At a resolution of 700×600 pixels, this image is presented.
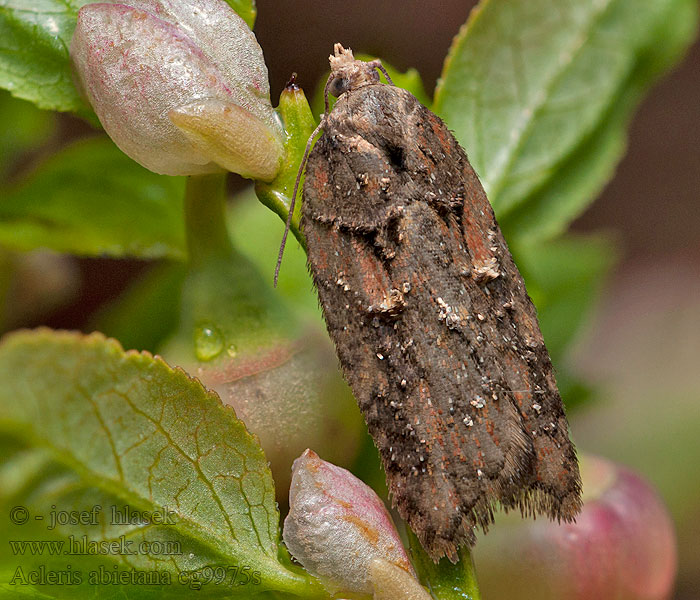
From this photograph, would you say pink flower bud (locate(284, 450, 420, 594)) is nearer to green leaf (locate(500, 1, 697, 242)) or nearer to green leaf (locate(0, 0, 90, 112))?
green leaf (locate(0, 0, 90, 112))

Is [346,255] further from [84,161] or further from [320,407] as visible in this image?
[84,161]

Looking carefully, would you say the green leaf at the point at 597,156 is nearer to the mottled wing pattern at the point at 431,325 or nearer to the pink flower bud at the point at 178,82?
the mottled wing pattern at the point at 431,325

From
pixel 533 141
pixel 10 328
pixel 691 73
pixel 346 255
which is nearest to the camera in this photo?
pixel 346 255

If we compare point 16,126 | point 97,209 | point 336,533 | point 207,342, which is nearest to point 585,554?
point 336,533

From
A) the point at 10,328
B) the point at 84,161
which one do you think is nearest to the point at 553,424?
the point at 84,161

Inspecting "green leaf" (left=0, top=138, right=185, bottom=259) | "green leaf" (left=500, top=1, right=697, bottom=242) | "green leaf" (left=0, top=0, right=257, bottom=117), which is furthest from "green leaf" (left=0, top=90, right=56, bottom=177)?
"green leaf" (left=500, top=1, right=697, bottom=242)

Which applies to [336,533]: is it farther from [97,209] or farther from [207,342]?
[97,209]
